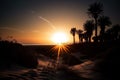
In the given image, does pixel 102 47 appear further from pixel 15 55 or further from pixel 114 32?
pixel 114 32

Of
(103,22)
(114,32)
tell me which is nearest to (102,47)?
(103,22)

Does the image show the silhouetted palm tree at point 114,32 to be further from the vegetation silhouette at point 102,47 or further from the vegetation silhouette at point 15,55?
the vegetation silhouette at point 15,55

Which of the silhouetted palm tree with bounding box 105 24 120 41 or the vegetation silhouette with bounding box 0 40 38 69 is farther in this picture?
the silhouetted palm tree with bounding box 105 24 120 41

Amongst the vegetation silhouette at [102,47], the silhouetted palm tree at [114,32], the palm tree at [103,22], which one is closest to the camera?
the vegetation silhouette at [102,47]

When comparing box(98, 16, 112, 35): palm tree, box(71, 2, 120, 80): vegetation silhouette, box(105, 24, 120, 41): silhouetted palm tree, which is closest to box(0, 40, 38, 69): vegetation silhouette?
box(71, 2, 120, 80): vegetation silhouette

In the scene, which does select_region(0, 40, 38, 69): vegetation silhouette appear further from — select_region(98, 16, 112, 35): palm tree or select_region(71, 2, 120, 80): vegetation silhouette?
select_region(98, 16, 112, 35): palm tree

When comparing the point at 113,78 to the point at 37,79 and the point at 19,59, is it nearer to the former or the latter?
the point at 37,79

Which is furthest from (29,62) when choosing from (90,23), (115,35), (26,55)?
(115,35)

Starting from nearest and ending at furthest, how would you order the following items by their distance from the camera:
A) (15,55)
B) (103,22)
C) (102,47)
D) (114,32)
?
(15,55)
(102,47)
(103,22)
(114,32)

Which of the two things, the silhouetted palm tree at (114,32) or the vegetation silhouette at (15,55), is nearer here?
the vegetation silhouette at (15,55)

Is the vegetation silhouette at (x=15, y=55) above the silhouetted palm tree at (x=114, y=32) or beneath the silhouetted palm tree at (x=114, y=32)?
beneath

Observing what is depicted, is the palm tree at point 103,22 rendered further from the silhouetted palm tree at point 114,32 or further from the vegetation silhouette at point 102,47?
the silhouetted palm tree at point 114,32

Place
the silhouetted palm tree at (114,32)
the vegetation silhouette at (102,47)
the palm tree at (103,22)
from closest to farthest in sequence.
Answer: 1. the vegetation silhouette at (102,47)
2. the palm tree at (103,22)
3. the silhouetted palm tree at (114,32)

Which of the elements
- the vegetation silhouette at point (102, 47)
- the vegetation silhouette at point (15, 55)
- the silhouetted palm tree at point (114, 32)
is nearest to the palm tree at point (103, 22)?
the vegetation silhouette at point (102, 47)
